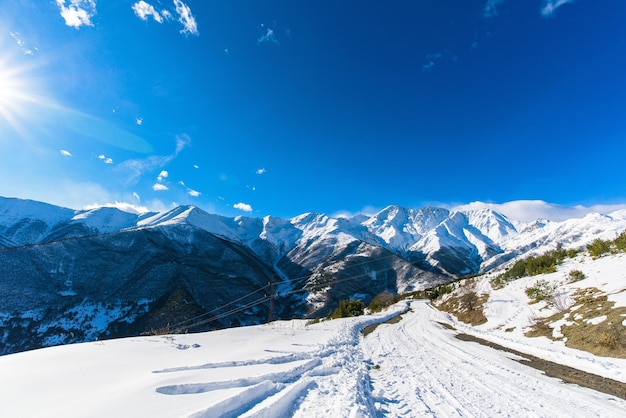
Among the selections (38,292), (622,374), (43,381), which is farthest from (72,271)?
(622,374)

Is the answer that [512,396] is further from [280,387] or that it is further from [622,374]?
[280,387]

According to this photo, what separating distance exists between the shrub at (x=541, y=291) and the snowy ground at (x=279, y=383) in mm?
9392

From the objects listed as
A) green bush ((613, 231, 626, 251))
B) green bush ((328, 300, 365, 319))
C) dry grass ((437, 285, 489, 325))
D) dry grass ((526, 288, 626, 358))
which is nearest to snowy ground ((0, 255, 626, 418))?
dry grass ((526, 288, 626, 358))

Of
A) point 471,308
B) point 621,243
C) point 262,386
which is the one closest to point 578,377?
point 262,386

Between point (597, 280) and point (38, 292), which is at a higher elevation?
point (38, 292)

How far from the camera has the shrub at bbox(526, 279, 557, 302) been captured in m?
19.7

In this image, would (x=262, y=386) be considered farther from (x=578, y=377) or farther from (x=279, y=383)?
(x=578, y=377)

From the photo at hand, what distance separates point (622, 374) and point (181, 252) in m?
186

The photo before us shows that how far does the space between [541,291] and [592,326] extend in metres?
9.12

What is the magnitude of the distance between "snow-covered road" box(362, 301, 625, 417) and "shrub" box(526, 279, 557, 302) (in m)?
11.0

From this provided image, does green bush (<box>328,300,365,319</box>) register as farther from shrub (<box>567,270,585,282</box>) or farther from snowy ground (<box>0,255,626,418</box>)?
snowy ground (<box>0,255,626,418</box>)

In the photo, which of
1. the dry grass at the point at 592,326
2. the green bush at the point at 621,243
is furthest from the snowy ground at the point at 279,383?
the green bush at the point at 621,243

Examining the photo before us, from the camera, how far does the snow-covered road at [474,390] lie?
20.1ft

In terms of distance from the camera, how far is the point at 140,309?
112m
